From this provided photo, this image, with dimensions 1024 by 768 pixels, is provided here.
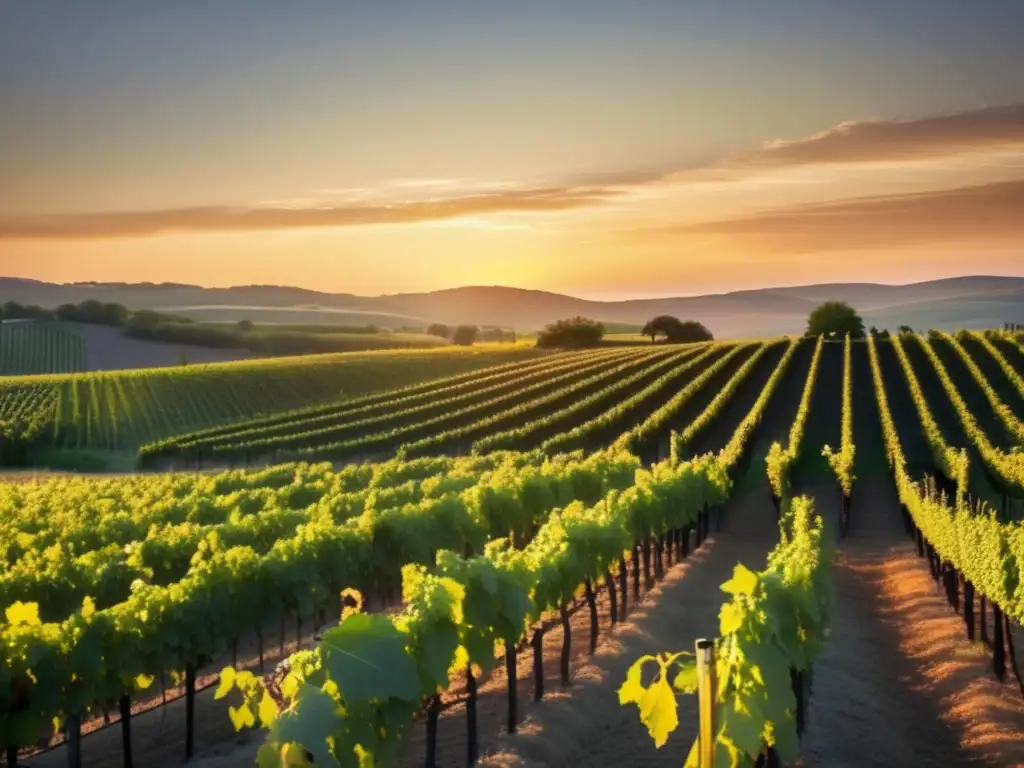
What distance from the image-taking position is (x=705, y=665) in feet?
19.3

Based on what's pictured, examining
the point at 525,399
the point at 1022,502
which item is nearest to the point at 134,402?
the point at 525,399

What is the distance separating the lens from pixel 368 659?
7.03m

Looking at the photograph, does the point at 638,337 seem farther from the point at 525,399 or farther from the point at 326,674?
the point at 326,674

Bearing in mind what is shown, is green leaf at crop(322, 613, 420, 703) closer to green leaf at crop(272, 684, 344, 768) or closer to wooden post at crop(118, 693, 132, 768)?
green leaf at crop(272, 684, 344, 768)

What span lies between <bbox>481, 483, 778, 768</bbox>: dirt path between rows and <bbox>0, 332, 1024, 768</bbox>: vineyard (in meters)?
0.07

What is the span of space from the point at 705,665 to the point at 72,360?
124 meters

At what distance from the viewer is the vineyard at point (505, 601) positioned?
8492 mm

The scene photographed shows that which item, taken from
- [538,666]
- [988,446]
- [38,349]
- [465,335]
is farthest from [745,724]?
[465,335]

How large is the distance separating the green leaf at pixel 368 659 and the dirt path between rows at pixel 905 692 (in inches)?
302

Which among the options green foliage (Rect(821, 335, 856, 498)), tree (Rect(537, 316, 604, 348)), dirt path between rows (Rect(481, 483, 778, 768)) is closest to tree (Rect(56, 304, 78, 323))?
tree (Rect(537, 316, 604, 348))

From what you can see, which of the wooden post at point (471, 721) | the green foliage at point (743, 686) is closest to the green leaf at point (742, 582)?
the green foliage at point (743, 686)

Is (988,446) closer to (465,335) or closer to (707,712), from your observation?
(707,712)

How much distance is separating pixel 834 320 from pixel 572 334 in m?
25.6

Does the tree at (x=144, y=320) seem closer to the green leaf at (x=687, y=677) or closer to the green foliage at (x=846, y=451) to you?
the green foliage at (x=846, y=451)
